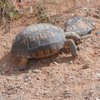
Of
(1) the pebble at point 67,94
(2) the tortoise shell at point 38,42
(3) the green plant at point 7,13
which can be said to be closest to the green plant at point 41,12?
(3) the green plant at point 7,13

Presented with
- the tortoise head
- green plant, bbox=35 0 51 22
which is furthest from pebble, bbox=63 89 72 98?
green plant, bbox=35 0 51 22

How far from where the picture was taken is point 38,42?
5801 millimetres

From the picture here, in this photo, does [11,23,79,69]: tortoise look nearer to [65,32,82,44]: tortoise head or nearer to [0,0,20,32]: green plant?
[65,32,82,44]: tortoise head

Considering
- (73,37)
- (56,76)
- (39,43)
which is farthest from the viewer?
(73,37)

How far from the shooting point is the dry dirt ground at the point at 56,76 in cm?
514

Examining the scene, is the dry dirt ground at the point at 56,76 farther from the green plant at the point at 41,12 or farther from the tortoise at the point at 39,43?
the green plant at the point at 41,12

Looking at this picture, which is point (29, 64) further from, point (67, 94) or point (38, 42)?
point (67, 94)

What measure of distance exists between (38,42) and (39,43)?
0.02 metres

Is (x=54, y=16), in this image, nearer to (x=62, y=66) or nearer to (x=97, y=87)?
(x=62, y=66)

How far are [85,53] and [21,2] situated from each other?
1.75 m

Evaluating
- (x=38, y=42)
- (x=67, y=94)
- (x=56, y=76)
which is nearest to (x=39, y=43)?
(x=38, y=42)

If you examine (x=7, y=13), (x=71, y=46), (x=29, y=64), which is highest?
(x=7, y=13)

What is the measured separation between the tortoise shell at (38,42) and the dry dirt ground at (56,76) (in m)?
0.15

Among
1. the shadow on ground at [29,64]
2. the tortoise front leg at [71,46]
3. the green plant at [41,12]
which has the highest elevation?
the green plant at [41,12]
